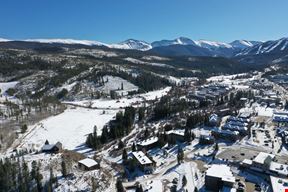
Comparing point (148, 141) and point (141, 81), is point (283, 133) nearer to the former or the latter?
point (148, 141)

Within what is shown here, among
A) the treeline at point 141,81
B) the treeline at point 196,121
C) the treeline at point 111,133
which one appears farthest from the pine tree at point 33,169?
the treeline at point 141,81

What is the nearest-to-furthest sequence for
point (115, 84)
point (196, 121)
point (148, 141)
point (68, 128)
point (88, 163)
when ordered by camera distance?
point (88, 163) → point (148, 141) → point (196, 121) → point (68, 128) → point (115, 84)

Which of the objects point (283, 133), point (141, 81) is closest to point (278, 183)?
point (283, 133)

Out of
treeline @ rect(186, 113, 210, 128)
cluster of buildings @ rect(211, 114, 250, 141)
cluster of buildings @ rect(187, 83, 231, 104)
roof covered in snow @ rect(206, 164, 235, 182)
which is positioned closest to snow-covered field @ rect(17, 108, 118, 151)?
treeline @ rect(186, 113, 210, 128)

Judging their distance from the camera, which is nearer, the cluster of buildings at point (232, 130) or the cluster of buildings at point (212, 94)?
the cluster of buildings at point (232, 130)

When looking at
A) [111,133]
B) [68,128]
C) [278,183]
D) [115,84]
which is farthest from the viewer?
[115,84]

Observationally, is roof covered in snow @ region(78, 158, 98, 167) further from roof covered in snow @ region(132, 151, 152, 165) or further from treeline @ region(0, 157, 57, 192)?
roof covered in snow @ region(132, 151, 152, 165)

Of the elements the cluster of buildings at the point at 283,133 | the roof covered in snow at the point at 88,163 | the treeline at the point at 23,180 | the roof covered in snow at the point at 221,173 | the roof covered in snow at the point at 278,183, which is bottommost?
the treeline at the point at 23,180

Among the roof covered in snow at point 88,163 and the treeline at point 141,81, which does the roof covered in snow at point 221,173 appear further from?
the treeline at point 141,81

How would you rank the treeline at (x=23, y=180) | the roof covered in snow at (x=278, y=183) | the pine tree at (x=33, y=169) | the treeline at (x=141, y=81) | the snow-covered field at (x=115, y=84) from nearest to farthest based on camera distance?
the roof covered in snow at (x=278, y=183), the treeline at (x=23, y=180), the pine tree at (x=33, y=169), the snow-covered field at (x=115, y=84), the treeline at (x=141, y=81)

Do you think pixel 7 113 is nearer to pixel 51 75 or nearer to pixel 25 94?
pixel 25 94
